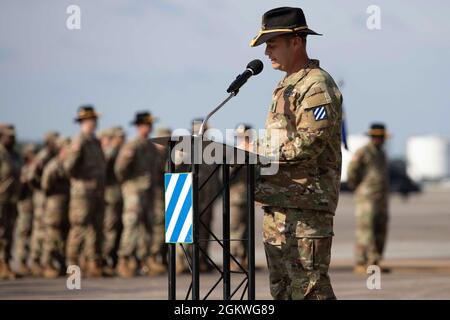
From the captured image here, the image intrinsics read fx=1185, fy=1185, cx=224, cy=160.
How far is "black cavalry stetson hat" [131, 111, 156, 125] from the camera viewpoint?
55.6ft

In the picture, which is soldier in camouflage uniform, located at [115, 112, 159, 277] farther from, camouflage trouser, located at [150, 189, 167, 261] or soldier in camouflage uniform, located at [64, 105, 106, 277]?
soldier in camouflage uniform, located at [64, 105, 106, 277]

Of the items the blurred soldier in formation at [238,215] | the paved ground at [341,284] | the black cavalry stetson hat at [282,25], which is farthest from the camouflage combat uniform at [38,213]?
the black cavalry stetson hat at [282,25]

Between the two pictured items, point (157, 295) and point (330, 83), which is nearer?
point (330, 83)

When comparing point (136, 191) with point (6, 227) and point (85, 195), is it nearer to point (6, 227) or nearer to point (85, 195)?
point (85, 195)

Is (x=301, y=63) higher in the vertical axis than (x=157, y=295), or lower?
higher

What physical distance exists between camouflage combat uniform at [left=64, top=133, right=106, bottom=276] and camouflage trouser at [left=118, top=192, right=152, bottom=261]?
692mm

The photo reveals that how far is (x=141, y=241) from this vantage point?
16766mm

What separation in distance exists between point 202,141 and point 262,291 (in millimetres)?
6232

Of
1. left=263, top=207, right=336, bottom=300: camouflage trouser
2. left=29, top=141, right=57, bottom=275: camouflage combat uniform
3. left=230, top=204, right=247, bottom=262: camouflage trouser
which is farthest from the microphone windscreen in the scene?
left=29, top=141, right=57, bottom=275: camouflage combat uniform

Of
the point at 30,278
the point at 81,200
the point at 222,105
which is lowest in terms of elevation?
the point at 30,278

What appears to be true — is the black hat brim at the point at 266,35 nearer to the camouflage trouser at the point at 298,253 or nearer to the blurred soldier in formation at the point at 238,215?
the camouflage trouser at the point at 298,253
